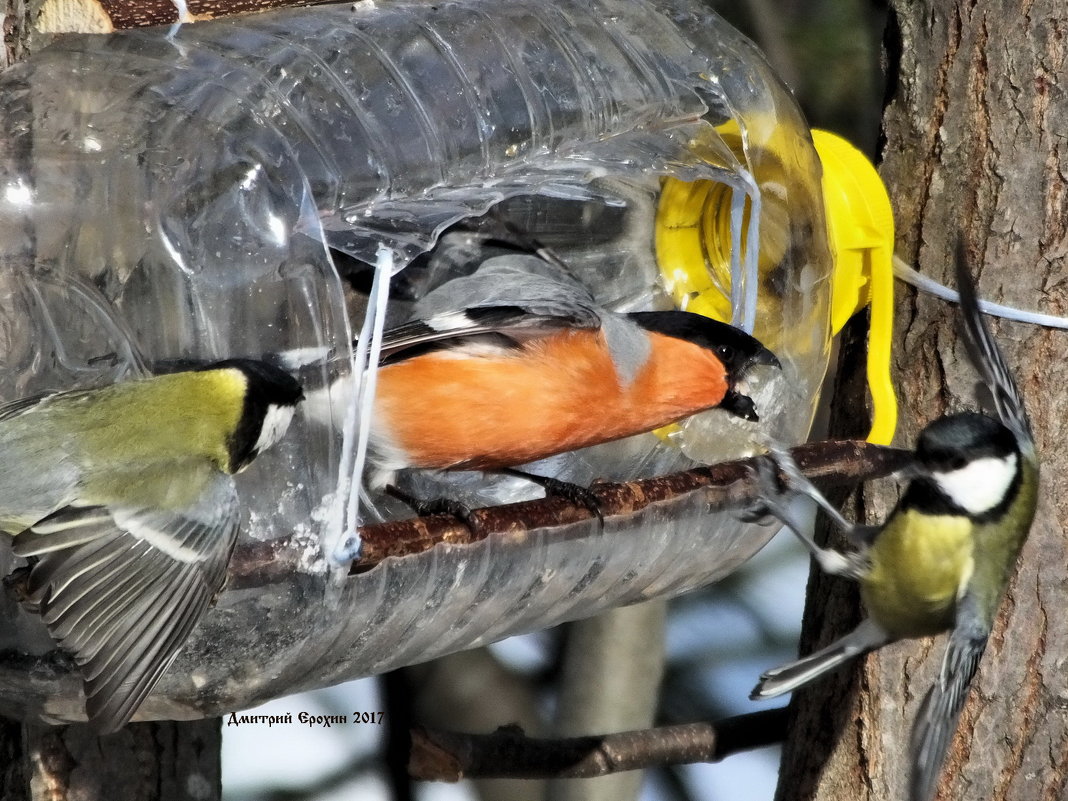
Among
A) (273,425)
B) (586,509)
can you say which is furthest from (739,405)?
(273,425)

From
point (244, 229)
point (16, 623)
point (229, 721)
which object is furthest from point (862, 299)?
point (229, 721)

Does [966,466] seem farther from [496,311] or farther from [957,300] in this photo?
[496,311]

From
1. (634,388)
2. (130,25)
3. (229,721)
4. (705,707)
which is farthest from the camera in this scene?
(705,707)

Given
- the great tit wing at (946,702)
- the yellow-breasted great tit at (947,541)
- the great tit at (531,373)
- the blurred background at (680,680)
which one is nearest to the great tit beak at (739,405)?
the great tit at (531,373)

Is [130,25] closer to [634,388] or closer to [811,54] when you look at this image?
[634,388]

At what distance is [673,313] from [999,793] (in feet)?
3.51

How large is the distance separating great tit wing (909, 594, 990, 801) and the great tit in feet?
1.75

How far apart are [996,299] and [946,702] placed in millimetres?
788

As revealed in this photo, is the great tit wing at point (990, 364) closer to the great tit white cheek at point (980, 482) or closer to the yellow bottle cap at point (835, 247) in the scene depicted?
the great tit white cheek at point (980, 482)

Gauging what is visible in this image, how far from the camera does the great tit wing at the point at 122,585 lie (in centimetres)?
158

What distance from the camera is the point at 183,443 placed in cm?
194

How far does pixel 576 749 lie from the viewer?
2676mm

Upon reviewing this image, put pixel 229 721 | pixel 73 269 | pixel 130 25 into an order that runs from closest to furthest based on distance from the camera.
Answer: pixel 73 269, pixel 130 25, pixel 229 721

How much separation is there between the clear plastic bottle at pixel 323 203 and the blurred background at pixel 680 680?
3.75 feet
